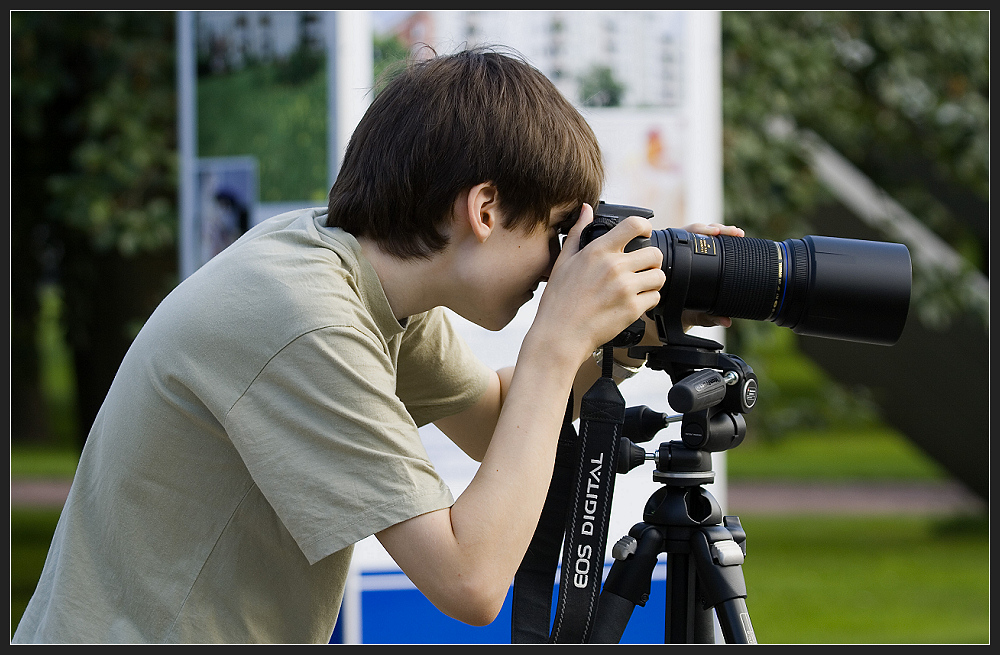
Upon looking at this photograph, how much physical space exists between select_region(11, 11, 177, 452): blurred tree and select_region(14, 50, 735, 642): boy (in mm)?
3200

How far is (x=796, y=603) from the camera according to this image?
591 cm

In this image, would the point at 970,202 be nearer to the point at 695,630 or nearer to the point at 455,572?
the point at 695,630

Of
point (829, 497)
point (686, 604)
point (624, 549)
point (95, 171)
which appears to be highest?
point (95, 171)

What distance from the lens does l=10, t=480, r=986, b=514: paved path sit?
30.8 feet

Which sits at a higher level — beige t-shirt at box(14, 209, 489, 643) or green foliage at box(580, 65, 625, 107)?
green foliage at box(580, 65, 625, 107)

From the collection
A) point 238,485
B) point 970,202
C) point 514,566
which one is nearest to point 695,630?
point 514,566

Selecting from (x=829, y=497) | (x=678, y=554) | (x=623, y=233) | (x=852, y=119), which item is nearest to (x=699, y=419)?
(x=678, y=554)


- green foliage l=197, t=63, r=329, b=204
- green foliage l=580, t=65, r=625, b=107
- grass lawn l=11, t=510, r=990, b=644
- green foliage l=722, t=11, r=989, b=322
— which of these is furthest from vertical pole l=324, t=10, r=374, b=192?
grass lawn l=11, t=510, r=990, b=644

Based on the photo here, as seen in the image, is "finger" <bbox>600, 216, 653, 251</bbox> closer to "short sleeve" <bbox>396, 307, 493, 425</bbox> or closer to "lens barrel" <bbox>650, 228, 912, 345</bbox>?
"lens barrel" <bbox>650, 228, 912, 345</bbox>

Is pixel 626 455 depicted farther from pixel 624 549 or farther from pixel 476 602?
pixel 476 602

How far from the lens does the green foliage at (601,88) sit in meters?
3.07

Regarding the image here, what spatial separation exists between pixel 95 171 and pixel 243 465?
3653 mm

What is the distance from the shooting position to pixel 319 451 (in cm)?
138

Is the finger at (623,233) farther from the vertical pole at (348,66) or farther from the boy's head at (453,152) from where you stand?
the vertical pole at (348,66)
